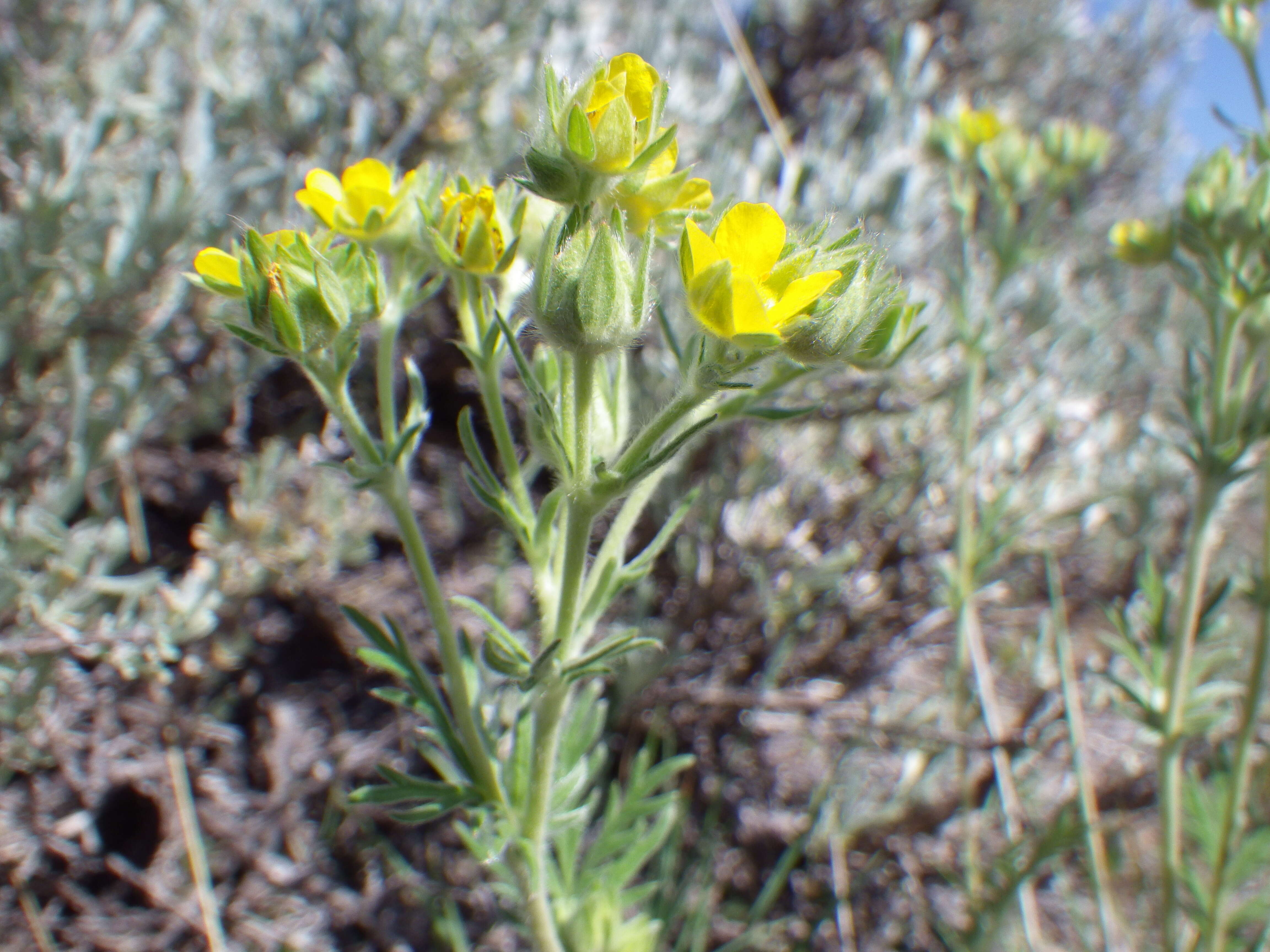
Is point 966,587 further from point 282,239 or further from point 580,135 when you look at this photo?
point 282,239

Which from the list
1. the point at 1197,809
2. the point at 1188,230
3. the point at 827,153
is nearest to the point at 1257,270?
the point at 1188,230

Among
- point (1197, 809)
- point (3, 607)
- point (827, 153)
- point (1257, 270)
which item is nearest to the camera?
point (1257, 270)

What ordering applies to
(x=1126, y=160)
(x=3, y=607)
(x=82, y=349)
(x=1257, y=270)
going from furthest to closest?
1. (x=1126, y=160)
2. (x=82, y=349)
3. (x=3, y=607)
4. (x=1257, y=270)

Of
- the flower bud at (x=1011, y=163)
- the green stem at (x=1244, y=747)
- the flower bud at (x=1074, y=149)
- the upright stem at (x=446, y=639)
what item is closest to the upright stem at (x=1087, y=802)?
the green stem at (x=1244, y=747)

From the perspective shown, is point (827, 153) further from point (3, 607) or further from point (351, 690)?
point (3, 607)

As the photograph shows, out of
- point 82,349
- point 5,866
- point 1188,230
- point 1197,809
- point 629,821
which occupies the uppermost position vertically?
point 82,349

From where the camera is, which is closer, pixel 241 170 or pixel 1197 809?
pixel 1197 809
